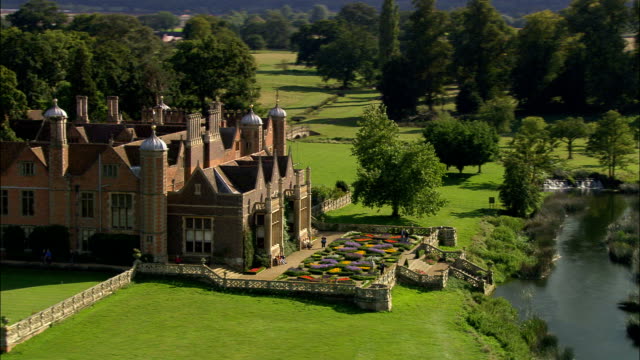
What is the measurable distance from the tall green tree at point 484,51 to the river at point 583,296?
8078 centimetres

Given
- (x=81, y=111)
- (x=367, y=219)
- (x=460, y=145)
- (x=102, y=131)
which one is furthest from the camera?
(x=460, y=145)

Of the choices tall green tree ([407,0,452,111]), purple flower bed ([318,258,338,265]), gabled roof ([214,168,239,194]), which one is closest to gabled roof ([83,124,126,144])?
gabled roof ([214,168,239,194])

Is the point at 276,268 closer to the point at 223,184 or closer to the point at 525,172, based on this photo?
the point at 223,184

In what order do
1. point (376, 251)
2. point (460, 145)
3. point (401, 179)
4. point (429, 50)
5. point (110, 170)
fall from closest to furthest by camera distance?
point (110, 170) → point (376, 251) → point (401, 179) → point (460, 145) → point (429, 50)

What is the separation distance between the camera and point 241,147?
8150 centimetres

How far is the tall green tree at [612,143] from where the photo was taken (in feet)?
388

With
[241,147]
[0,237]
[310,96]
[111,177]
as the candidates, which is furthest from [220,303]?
[310,96]

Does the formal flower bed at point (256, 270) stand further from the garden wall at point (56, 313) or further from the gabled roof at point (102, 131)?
the gabled roof at point (102, 131)

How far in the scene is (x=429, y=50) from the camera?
171 meters

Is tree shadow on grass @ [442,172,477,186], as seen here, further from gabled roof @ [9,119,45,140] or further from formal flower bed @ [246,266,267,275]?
formal flower bed @ [246,266,267,275]

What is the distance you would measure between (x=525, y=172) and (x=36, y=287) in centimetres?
5507

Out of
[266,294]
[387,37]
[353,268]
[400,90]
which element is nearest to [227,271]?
[266,294]

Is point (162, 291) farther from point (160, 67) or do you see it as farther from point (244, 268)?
point (160, 67)

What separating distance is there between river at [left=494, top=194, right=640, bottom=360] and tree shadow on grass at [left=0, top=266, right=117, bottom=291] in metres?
29.1
